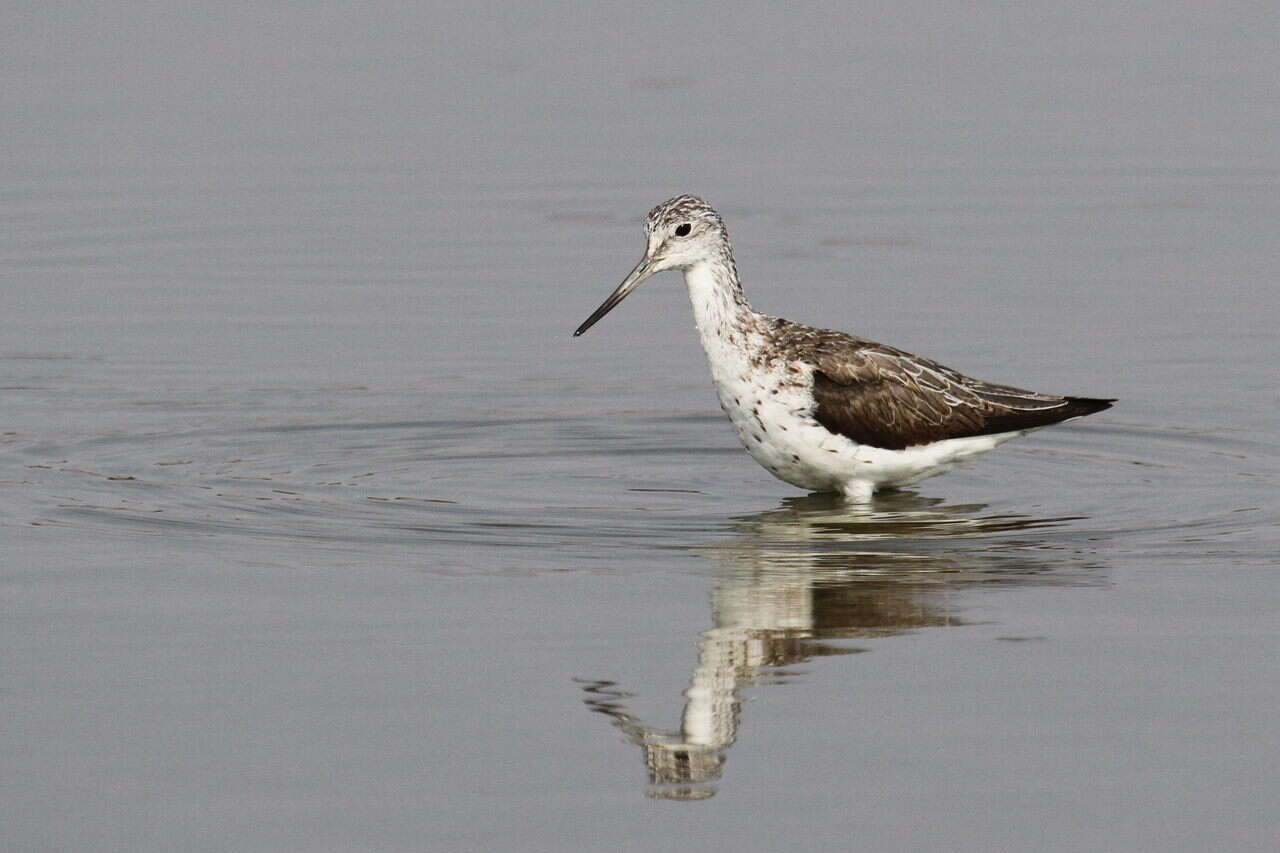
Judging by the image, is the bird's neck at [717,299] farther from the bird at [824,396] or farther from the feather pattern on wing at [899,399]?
the feather pattern on wing at [899,399]

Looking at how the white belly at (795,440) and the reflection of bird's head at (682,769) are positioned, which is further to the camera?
the white belly at (795,440)

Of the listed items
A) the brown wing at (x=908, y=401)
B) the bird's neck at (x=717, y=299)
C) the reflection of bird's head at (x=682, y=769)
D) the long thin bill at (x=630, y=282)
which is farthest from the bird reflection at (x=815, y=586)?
the long thin bill at (x=630, y=282)

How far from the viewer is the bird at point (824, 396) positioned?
12.8 meters

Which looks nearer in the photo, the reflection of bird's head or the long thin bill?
the reflection of bird's head

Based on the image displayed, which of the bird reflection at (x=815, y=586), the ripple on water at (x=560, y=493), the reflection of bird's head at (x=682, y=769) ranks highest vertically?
the ripple on water at (x=560, y=493)

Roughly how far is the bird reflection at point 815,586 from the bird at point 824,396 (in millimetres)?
271

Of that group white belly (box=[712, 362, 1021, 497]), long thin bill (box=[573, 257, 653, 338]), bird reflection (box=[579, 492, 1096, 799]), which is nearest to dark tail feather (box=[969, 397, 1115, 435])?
white belly (box=[712, 362, 1021, 497])

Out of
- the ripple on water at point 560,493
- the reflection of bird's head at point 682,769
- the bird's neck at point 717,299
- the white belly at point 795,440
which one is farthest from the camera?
the bird's neck at point 717,299

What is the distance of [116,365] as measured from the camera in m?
15.4

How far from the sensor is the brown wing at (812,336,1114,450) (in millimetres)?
12875

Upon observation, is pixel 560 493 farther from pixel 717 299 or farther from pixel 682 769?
pixel 682 769

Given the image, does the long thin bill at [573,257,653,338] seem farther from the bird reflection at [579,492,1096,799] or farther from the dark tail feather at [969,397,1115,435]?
the dark tail feather at [969,397,1115,435]

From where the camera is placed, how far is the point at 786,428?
41.7ft

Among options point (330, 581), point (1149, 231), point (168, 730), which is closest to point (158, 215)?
point (1149, 231)
